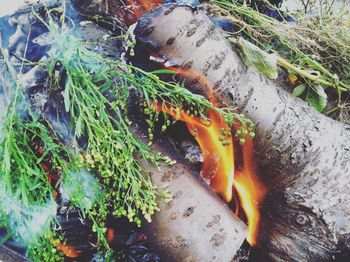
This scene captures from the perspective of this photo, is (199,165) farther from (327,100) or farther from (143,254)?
(327,100)

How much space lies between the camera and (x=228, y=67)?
1.84 m

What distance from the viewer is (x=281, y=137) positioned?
6.10 ft

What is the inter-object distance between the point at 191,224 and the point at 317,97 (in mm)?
953

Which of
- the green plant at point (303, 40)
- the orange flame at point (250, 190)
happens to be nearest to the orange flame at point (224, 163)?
the orange flame at point (250, 190)

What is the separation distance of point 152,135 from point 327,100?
3.68ft

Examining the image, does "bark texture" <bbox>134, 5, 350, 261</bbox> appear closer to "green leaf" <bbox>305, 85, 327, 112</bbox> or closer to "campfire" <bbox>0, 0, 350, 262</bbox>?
"campfire" <bbox>0, 0, 350, 262</bbox>

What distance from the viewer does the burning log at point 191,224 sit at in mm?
1718

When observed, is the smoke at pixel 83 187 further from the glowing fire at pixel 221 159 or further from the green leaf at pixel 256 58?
the green leaf at pixel 256 58

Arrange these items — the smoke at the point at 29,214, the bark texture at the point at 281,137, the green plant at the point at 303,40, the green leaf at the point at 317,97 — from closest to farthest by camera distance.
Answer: the smoke at the point at 29,214, the bark texture at the point at 281,137, the green leaf at the point at 317,97, the green plant at the point at 303,40

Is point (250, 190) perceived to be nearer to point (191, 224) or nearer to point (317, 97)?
point (191, 224)

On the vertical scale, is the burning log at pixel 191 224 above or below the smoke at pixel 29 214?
below

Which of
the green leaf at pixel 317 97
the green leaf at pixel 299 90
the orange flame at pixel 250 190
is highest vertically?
the green leaf at pixel 299 90

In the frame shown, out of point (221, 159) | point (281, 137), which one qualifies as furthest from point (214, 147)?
point (281, 137)

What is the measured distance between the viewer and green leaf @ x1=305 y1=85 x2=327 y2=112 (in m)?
2.14
